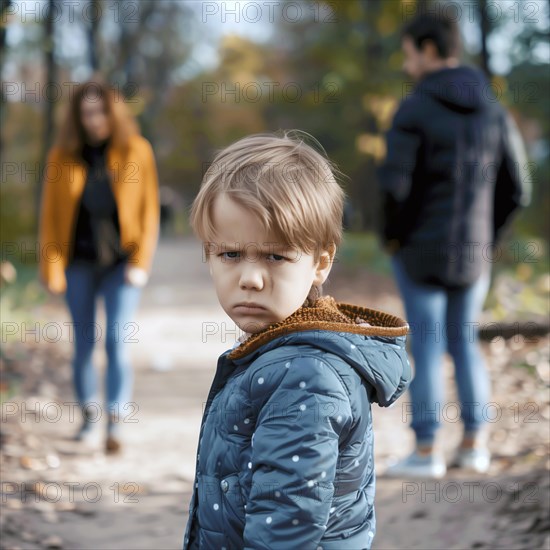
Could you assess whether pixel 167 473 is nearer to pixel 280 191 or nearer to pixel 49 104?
pixel 280 191

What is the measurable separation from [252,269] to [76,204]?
3541 millimetres

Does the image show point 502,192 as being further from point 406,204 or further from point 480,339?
point 480,339

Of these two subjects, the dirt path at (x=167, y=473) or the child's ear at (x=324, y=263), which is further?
the dirt path at (x=167, y=473)

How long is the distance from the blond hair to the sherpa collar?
12cm

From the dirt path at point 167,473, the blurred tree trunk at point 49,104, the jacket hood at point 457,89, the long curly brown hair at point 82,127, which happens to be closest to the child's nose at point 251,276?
the dirt path at point 167,473

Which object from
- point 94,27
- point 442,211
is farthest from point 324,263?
point 94,27

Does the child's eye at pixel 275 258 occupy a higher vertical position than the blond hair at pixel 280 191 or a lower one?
lower

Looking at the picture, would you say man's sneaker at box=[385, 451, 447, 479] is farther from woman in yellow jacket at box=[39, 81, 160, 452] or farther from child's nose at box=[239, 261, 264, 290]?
child's nose at box=[239, 261, 264, 290]

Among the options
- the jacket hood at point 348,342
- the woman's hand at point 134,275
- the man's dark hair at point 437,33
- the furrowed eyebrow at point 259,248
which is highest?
the man's dark hair at point 437,33

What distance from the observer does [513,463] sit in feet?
14.9

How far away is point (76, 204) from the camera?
503cm

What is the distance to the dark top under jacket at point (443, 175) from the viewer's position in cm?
428

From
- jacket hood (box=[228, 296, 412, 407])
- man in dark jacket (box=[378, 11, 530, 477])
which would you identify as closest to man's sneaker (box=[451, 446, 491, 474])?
man in dark jacket (box=[378, 11, 530, 477])

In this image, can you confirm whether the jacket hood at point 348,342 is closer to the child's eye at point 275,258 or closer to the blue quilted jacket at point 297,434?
the blue quilted jacket at point 297,434
